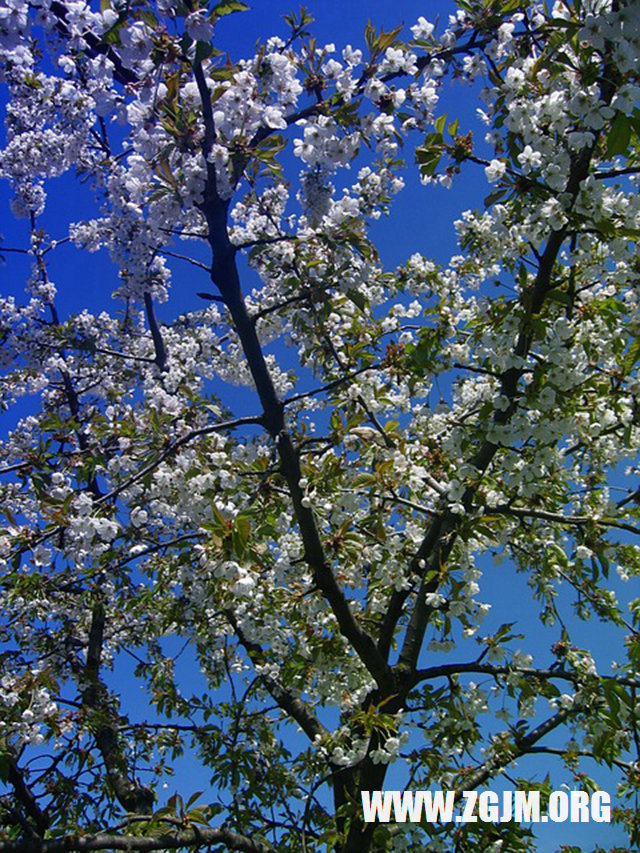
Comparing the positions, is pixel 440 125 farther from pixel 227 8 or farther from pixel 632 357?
pixel 632 357

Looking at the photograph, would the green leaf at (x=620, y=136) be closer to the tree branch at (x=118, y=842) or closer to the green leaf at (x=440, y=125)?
the green leaf at (x=440, y=125)

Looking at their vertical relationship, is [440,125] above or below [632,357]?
above

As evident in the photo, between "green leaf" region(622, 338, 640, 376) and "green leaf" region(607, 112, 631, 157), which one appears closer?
"green leaf" region(607, 112, 631, 157)

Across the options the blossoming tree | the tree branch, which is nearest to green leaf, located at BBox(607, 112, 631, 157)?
the blossoming tree

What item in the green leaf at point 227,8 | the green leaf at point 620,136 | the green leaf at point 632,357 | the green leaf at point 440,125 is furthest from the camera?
the green leaf at point 632,357

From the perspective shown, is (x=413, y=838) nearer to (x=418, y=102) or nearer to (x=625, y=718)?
(x=625, y=718)

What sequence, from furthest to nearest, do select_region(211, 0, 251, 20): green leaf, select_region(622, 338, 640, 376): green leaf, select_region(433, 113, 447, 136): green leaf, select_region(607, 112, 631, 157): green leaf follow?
select_region(622, 338, 640, 376): green leaf < select_region(433, 113, 447, 136): green leaf < select_region(211, 0, 251, 20): green leaf < select_region(607, 112, 631, 157): green leaf

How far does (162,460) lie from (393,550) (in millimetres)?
1694

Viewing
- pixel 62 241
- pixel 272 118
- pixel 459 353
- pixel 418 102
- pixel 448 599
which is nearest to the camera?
pixel 272 118

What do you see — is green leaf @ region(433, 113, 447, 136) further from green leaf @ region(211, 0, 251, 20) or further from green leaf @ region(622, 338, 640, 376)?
green leaf @ region(622, 338, 640, 376)

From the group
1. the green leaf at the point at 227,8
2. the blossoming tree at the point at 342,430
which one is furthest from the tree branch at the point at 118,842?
the green leaf at the point at 227,8

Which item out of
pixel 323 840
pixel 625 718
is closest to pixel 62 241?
pixel 323 840

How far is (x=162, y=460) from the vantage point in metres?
3.85

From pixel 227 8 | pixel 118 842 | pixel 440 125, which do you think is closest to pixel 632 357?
pixel 440 125
